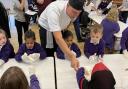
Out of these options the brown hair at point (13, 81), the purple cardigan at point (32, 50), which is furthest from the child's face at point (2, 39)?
the brown hair at point (13, 81)

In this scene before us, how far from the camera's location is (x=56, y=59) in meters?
2.92

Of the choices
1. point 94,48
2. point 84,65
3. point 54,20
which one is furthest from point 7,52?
point 94,48

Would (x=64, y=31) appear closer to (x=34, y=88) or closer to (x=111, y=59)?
(x=111, y=59)

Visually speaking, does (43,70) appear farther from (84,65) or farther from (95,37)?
(95,37)

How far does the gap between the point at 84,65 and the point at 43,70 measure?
1.46ft

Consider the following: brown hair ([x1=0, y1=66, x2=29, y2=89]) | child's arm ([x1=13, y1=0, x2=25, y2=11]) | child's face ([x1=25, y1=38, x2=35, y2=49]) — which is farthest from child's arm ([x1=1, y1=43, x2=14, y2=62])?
child's arm ([x1=13, y1=0, x2=25, y2=11])

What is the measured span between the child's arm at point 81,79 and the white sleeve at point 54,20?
507 millimetres

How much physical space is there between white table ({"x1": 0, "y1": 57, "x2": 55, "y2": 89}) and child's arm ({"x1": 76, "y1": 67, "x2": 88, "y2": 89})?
0.25 m

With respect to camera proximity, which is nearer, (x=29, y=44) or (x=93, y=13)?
(x=29, y=44)

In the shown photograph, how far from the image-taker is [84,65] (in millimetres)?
2734

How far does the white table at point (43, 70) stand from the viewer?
→ 2.42m

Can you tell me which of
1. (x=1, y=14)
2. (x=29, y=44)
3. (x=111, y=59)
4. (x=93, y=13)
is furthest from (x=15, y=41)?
(x=111, y=59)

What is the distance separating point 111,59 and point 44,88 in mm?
946

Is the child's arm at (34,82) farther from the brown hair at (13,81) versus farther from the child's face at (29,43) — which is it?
the brown hair at (13,81)
